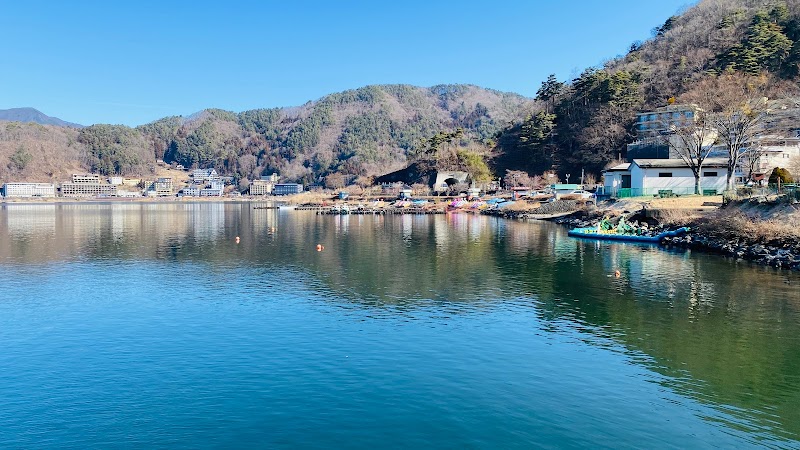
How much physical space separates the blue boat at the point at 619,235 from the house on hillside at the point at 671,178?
12172mm

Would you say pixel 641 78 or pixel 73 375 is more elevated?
pixel 641 78

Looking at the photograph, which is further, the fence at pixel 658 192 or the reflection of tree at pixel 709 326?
the fence at pixel 658 192

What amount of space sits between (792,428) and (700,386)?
9.36ft

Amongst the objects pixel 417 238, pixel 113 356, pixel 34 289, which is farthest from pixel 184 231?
pixel 113 356

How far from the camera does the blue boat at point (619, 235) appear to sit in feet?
157

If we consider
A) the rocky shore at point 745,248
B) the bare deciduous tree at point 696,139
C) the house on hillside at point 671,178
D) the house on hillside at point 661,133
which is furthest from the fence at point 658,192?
the rocky shore at point 745,248

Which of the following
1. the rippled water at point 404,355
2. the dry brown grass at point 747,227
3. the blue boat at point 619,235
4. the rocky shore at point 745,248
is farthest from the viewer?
the blue boat at point 619,235

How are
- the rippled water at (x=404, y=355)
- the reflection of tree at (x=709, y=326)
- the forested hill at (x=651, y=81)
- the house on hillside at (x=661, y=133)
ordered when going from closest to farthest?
the rippled water at (x=404, y=355) → the reflection of tree at (x=709, y=326) → the house on hillside at (x=661, y=133) → the forested hill at (x=651, y=81)

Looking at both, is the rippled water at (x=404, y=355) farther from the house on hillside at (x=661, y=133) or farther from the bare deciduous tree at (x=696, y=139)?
the house on hillside at (x=661, y=133)

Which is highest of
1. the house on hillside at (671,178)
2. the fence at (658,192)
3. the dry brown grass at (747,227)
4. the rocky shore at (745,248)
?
the house on hillside at (671,178)

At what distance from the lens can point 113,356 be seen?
1906 cm

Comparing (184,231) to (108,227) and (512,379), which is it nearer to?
(108,227)

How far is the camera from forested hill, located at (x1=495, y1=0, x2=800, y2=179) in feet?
297

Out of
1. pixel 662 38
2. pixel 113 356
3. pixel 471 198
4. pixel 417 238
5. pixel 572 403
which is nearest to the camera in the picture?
pixel 572 403
